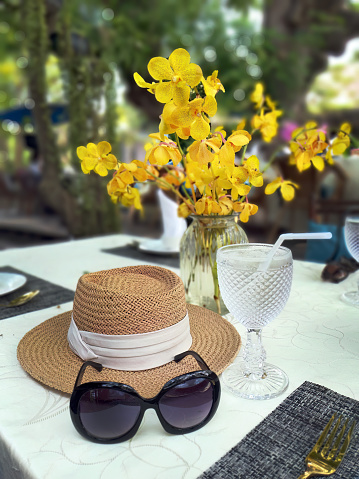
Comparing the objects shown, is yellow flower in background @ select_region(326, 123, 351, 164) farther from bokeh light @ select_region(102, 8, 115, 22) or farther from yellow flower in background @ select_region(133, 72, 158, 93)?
bokeh light @ select_region(102, 8, 115, 22)

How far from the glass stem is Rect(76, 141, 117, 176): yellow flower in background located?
1.29 ft

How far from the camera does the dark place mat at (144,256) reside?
1.37m

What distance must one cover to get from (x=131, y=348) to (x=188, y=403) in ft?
0.42

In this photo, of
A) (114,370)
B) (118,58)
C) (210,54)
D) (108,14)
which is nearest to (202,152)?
(114,370)

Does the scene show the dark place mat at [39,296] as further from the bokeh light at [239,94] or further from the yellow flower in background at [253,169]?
the bokeh light at [239,94]

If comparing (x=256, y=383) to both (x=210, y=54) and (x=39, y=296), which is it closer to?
(x=39, y=296)

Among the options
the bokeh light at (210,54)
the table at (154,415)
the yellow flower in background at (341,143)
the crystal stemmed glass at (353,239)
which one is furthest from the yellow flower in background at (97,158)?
the bokeh light at (210,54)

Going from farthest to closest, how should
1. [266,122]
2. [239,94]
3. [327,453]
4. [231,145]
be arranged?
1. [239,94]
2. [266,122]
3. [231,145]
4. [327,453]

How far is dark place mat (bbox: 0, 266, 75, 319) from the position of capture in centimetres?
92

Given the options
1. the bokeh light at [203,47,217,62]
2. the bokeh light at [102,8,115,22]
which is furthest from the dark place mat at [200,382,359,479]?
the bokeh light at [102,8,115,22]

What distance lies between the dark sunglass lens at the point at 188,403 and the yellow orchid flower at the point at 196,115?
350 mm

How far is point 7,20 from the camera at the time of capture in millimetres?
5160

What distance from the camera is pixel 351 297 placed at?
3.24 feet

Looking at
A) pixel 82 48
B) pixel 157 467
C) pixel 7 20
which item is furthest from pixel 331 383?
pixel 7 20
